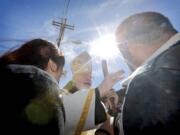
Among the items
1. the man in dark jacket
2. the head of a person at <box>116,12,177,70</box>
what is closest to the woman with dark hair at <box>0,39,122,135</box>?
the man in dark jacket

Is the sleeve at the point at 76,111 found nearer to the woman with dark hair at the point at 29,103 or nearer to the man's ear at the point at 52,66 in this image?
the man's ear at the point at 52,66

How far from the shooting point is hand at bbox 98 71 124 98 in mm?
2379

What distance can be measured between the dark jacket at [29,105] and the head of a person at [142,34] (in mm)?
1019

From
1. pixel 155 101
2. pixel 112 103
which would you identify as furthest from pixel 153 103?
pixel 112 103

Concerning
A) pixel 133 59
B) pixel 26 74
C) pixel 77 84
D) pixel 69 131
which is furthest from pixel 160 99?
pixel 77 84

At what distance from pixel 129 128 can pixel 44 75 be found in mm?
639

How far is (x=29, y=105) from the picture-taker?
1.43m

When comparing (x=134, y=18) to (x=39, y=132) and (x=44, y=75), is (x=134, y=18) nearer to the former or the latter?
(x=44, y=75)

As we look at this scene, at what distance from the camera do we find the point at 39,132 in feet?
4.57

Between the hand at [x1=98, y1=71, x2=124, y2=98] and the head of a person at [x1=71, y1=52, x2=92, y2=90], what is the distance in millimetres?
1715

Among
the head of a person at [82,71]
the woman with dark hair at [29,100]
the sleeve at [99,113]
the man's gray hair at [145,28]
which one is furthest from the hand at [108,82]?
the head of a person at [82,71]

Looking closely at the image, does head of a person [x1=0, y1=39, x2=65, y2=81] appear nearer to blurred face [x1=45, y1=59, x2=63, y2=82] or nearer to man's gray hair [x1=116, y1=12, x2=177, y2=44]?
blurred face [x1=45, y1=59, x2=63, y2=82]

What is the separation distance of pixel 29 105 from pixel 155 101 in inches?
29.2

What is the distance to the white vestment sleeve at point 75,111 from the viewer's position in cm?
207
